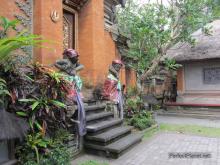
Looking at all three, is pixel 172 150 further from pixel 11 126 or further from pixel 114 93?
pixel 11 126

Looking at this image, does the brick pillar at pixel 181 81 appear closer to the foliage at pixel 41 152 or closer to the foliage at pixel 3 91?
the foliage at pixel 41 152

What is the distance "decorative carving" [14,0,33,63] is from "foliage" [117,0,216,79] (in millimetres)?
4999

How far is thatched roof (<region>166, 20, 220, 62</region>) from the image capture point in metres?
13.0

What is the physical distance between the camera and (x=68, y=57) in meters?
6.15

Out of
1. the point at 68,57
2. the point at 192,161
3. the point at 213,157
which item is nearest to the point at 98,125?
the point at 68,57

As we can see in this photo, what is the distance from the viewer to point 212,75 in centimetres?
1371

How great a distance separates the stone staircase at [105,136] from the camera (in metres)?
5.64

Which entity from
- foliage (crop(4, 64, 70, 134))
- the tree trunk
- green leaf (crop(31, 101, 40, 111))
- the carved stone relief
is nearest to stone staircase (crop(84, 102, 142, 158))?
foliage (crop(4, 64, 70, 134))

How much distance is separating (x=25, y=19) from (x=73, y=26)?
2448 millimetres

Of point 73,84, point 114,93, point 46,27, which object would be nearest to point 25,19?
point 46,27

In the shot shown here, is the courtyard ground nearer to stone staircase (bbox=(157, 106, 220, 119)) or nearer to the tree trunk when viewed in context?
the tree trunk

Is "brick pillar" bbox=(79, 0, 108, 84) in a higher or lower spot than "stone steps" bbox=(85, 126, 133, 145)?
higher

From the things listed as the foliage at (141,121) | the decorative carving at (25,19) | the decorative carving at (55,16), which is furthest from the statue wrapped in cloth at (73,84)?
the foliage at (141,121)

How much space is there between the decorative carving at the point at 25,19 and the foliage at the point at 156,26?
5.00 m
